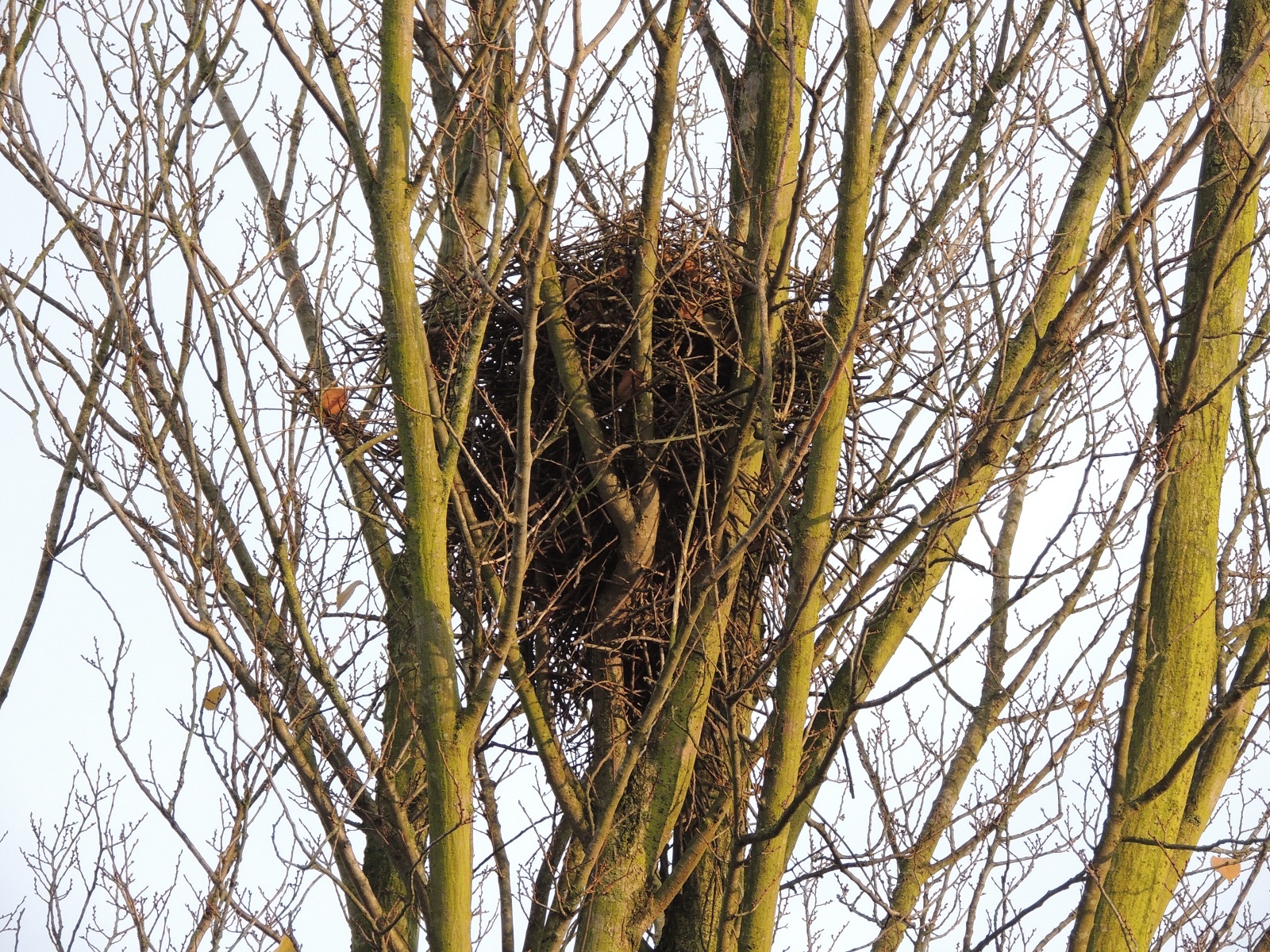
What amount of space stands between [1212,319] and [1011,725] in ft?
5.94

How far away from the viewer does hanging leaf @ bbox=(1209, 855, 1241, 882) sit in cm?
282

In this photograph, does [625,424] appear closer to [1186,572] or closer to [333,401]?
[333,401]

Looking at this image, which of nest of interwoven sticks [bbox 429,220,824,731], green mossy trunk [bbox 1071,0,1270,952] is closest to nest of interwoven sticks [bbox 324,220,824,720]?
nest of interwoven sticks [bbox 429,220,824,731]

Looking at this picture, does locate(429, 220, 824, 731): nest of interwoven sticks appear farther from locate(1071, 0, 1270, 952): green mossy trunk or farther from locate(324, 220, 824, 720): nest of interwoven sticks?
locate(1071, 0, 1270, 952): green mossy trunk

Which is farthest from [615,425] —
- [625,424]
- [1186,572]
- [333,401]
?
[1186,572]

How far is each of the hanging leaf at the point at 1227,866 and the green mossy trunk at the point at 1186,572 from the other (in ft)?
0.23

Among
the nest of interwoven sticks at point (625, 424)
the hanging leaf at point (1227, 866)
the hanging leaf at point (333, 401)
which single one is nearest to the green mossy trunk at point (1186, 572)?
the hanging leaf at point (1227, 866)

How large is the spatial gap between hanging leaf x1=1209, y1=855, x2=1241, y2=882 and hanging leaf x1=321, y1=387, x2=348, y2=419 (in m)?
2.36

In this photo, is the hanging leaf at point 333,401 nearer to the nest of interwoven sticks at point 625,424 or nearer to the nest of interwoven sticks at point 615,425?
the nest of interwoven sticks at point 615,425

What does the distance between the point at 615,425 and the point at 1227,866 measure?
174 centimetres

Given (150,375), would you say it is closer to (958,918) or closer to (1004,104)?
(1004,104)

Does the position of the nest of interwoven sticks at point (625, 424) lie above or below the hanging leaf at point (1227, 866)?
above

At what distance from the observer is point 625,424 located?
10.9ft

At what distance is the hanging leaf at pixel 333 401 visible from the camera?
3336 mm
